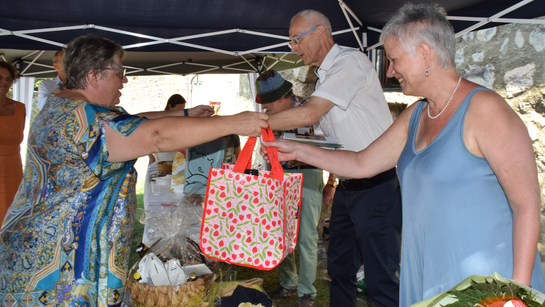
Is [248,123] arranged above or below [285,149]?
above

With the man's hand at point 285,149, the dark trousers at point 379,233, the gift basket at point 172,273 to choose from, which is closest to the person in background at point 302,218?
the dark trousers at point 379,233

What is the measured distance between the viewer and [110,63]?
2010 millimetres

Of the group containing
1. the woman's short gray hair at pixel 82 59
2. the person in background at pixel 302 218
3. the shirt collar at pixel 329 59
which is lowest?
the person in background at pixel 302 218

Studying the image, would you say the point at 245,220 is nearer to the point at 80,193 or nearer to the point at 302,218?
the point at 80,193

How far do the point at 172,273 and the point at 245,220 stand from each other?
2.40 ft

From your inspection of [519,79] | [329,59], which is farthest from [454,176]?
[519,79]

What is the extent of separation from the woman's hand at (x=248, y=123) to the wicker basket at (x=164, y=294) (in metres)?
0.97

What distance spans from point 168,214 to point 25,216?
1.24 meters

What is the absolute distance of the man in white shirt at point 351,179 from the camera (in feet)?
8.48

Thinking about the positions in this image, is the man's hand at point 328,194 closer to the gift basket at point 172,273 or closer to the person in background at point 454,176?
the gift basket at point 172,273

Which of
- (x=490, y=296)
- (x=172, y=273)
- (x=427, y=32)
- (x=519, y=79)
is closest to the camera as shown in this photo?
(x=490, y=296)

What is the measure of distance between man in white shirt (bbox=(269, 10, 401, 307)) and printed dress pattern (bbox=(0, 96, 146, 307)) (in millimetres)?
1094

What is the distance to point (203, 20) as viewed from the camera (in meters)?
4.39

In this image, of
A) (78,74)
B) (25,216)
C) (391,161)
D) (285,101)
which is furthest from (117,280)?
(285,101)
